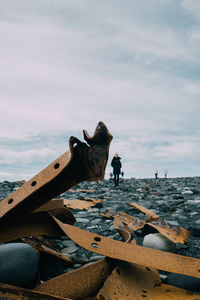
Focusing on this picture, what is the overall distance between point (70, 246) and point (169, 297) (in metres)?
1.21

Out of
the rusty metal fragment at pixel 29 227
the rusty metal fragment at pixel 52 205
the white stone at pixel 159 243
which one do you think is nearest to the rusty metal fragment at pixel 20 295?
the rusty metal fragment at pixel 29 227

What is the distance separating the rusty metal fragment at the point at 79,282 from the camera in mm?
1466

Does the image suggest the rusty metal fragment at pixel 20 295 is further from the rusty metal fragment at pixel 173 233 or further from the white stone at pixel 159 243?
the rusty metal fragment at pixel 173 233

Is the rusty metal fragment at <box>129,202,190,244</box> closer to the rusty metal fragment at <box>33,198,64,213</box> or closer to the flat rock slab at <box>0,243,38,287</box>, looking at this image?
the rusty metal fragment at <box>33,198,64,213</box>

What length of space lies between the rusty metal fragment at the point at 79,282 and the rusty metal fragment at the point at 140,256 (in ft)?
0.29

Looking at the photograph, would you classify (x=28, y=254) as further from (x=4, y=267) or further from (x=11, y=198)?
(x=11, y=198)

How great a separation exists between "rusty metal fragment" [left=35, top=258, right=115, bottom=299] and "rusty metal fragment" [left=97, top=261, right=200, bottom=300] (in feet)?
0.27

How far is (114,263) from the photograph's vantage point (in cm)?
171

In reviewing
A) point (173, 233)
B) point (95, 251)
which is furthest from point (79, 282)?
point (173, 233)

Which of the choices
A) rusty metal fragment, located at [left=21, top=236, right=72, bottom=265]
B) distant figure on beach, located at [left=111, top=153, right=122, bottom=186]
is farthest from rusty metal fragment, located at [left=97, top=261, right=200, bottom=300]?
distant figure on beach, located at [left=111, top=153, right=122, bottom=186]

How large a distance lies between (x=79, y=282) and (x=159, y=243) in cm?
103

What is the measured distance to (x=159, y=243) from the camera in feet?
7.66

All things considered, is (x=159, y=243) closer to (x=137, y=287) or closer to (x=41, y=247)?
(x=137, y=287)

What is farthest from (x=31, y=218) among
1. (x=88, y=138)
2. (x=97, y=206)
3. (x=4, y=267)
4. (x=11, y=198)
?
(x=97, y=206)
